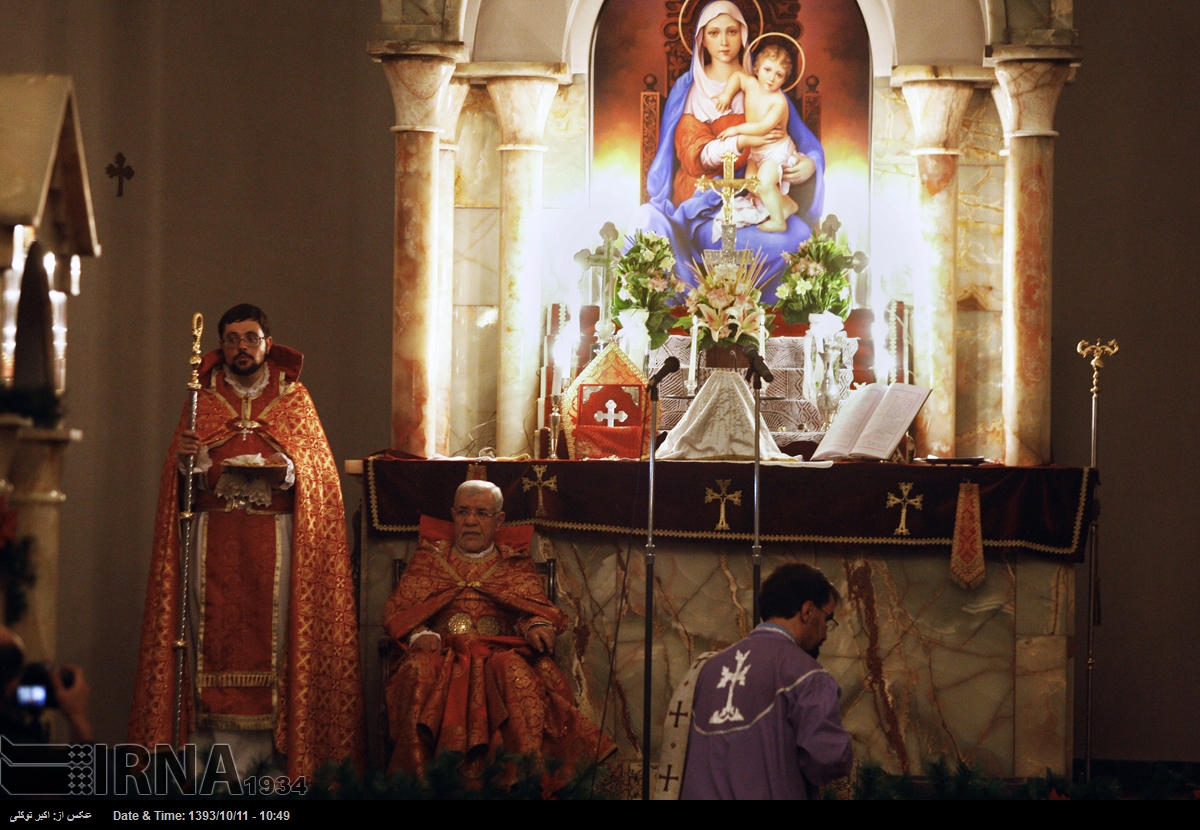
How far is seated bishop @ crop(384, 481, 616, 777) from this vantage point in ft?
25.0

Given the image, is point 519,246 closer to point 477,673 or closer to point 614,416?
point 614,416

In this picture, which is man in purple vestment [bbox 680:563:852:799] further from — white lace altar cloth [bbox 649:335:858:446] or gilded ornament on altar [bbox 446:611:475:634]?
white lace altar cloth [bbox 649:335:858:446]

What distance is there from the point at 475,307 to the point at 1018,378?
3.37 metres

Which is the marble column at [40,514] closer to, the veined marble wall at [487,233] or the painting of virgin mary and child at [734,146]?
the veined marble wall at [487,233]

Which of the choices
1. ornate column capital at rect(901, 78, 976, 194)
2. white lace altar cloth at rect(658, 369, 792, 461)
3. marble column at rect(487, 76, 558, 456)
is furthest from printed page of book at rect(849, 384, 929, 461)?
marble column at rect(487, 76, 558, 456)

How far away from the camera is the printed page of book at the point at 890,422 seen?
28.5ft

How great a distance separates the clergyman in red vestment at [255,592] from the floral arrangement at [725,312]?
2408mm

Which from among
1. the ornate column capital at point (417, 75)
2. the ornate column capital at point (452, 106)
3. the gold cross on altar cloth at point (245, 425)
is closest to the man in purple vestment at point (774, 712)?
the gold cross on altar cloth at point (245, 425)

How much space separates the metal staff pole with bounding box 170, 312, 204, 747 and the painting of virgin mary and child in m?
3.57

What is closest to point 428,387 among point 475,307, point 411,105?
point 475,307

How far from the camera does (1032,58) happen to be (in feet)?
31.3

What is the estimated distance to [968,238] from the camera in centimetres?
1022

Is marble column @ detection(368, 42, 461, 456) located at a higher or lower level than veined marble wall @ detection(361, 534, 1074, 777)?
higher

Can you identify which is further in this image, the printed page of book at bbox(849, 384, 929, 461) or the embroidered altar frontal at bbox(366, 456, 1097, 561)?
the printed page of book at bbox(849, 384, 929, 461)
